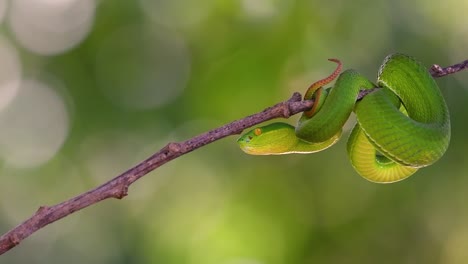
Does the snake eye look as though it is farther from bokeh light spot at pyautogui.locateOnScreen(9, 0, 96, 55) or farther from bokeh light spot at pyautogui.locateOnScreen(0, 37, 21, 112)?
bokeh light spot at pyautogui.locateOnScreen(0, 37, 21, 112)

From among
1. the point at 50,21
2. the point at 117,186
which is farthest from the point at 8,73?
the point at 117,186

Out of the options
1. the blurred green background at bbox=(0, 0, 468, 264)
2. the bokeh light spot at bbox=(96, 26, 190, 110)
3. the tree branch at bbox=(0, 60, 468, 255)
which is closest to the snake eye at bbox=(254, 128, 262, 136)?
the tree branch at bbox=(0, 60, 468, 255)

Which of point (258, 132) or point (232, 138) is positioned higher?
point (232, 138)

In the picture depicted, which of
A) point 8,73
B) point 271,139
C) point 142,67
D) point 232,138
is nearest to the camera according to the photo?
point 271,139

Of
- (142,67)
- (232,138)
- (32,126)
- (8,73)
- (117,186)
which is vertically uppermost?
(8,73)

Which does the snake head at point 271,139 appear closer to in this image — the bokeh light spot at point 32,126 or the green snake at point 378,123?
the green snake at point 378,123

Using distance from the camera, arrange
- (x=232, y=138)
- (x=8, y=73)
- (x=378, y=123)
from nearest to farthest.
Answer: (x=378, y=123), (x=232, y=138), (x=8, y=73)

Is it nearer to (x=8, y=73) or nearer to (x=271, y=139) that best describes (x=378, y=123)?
(x=271, y=139)

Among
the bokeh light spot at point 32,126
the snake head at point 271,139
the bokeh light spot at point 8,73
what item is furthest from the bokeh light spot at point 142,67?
the snake head at point 271,139
